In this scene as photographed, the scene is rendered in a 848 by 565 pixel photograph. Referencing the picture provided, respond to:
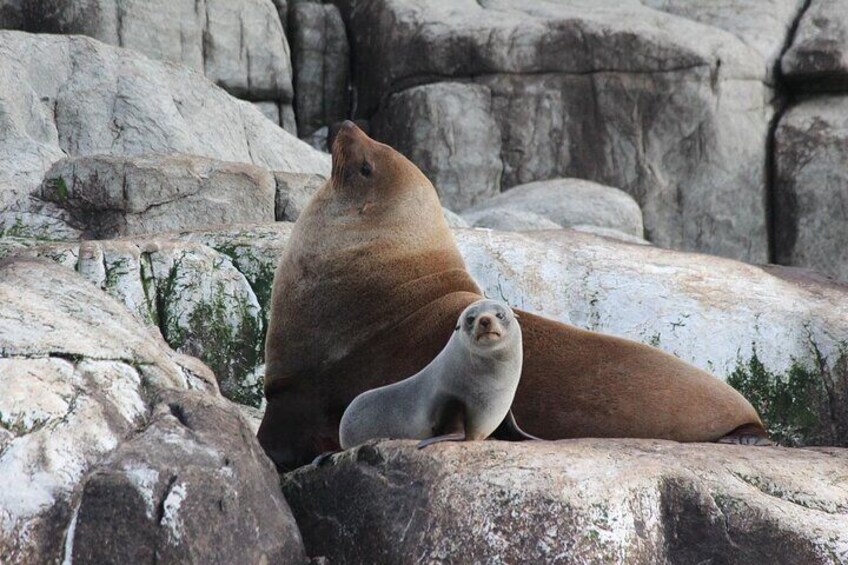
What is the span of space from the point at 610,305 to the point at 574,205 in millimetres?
5108

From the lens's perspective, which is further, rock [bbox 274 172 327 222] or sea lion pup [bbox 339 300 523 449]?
rock [bbox 274 172 327 222]

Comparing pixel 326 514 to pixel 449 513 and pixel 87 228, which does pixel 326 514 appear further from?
pixel 87 228

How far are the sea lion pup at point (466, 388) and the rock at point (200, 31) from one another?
9696 millimetres

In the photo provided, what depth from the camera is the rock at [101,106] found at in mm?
11164

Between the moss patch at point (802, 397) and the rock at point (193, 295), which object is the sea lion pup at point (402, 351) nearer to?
the rock at point (193, 295)

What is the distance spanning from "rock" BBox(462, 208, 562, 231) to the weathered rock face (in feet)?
22.7

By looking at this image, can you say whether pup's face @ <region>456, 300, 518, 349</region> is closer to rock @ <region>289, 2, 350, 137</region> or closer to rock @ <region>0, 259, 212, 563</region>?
rock @ <region>0, 259, 212, 563</region>

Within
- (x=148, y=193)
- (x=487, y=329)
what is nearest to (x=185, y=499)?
(x=487, y=329)

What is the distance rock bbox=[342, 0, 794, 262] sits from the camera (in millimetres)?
15836

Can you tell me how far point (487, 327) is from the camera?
534cm

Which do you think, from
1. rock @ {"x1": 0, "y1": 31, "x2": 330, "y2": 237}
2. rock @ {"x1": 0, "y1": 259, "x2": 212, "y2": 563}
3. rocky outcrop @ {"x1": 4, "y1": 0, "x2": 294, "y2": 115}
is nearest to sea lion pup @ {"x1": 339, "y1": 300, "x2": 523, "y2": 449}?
rock @ {"x1": 0, "y1": 259, "x2": 212, "y2": 563}

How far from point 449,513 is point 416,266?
229 cm

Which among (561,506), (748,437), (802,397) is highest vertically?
(561,506)

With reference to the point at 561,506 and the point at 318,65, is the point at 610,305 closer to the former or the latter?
the point at 561,506
